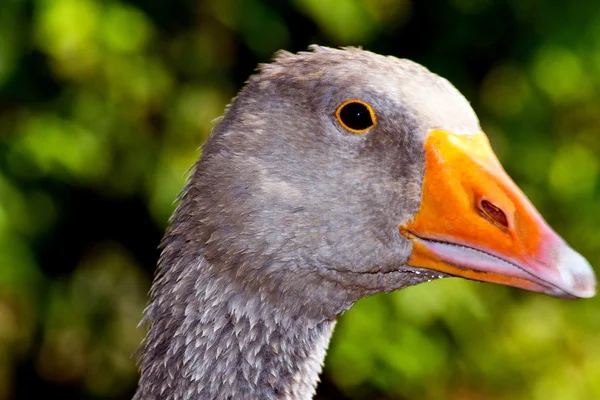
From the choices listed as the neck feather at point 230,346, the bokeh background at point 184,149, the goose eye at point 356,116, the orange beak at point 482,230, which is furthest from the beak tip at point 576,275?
the bokeh background at point 184,149

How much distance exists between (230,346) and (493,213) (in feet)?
2.77

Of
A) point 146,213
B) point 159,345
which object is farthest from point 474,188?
point 146,213

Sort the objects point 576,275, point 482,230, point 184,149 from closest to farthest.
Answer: point 576,275 < point 482,230 < point 184,149

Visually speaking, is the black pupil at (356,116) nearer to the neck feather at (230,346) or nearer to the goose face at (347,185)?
the goose face at (347,185)

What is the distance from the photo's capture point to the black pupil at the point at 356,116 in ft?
8.00

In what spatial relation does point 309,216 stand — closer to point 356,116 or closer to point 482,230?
point 356,116

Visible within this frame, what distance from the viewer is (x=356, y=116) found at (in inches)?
96.3

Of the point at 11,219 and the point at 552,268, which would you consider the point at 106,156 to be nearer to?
the point at 11,219

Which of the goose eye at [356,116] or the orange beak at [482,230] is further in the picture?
the goose eye at [356,116]

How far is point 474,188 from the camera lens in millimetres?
2309

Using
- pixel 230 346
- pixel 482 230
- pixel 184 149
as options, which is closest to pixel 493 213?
pixel 482 230

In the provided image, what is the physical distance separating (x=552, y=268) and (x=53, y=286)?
3.61 metres

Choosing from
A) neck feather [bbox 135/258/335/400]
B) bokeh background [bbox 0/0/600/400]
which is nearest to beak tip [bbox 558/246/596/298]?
neck feather [bbox 135/258/335/400]

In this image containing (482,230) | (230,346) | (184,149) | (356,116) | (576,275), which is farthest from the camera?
(184,149)
